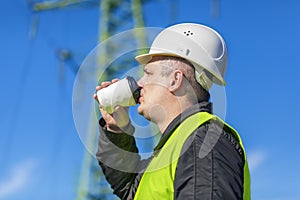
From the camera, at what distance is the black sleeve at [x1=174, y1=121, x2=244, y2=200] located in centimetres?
192

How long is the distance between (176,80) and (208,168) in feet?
1.52

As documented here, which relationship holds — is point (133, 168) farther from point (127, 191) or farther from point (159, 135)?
point (159, 135)

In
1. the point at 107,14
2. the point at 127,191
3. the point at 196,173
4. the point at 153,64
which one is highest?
the point at 107,14

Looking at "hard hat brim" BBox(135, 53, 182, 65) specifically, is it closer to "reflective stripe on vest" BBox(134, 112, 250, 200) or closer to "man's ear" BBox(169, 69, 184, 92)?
"man's ear" BBox(169, 69, 184, 92)

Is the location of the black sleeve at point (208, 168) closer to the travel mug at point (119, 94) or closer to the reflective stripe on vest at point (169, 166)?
the reflective stripe on vest at point (169, 166)

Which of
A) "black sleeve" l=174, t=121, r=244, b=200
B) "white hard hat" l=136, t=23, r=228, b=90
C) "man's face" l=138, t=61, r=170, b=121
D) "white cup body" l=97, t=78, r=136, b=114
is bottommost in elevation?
"black sleeve" l=174, t=121, r=244, b=200

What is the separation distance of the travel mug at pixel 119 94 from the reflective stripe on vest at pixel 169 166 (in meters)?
0.31

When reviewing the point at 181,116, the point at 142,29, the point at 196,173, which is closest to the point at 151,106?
the point at 181,116

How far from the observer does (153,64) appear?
2398 millimetres

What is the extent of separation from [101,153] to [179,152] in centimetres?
85

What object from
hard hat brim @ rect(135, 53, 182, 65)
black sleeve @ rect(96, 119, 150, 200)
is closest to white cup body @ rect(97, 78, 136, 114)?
hard hat brim @ rect(135, 53, 182, 65)

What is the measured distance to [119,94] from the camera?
2508 millimetres

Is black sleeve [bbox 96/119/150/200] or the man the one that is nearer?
the man

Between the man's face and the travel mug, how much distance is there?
0.03m
